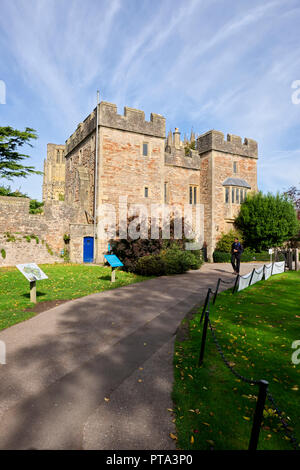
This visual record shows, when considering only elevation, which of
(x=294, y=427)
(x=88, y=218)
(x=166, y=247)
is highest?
(x=88, y=218)

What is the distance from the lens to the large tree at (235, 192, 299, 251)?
2483 centimetres

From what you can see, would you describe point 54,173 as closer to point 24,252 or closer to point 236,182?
point 24,252

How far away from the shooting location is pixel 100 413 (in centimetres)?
352

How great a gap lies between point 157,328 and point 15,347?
3.16 metres

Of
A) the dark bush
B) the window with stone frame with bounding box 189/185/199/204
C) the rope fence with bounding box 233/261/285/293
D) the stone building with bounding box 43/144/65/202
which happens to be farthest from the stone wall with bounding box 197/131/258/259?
the stone building with bounding box 43/144/65/202

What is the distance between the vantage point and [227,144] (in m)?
26.4

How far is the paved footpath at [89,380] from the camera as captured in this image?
10.3 ft

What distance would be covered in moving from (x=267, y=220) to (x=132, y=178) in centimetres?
1298

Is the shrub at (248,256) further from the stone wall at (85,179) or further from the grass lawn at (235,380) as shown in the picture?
the grass lawn at (235,380)

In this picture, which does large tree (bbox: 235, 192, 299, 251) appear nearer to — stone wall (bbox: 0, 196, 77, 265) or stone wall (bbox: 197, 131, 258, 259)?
stone wall (bbox: 197, 131, 258, 259)

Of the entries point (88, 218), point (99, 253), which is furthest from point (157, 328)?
point (88, 218)

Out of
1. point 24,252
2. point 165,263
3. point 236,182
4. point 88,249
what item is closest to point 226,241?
point 236,182

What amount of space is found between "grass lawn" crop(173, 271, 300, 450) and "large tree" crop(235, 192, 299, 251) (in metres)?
17.6
